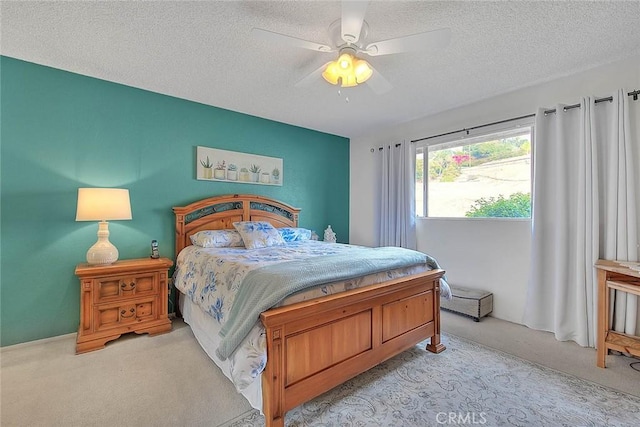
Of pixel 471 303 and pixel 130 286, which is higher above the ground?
pixel 130 286

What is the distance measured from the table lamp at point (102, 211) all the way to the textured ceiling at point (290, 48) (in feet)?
3.84

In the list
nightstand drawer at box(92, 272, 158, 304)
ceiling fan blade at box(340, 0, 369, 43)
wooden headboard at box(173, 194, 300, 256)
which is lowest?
nightstand drawer at box(92, 272, 158, 304)

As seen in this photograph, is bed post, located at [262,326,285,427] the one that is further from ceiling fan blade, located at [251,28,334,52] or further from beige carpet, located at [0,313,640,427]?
ceiling fan blade, located at [251,28,334,52]

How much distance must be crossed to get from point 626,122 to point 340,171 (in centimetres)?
344

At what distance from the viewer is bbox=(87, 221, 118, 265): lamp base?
253cm

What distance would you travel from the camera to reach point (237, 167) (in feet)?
12.3

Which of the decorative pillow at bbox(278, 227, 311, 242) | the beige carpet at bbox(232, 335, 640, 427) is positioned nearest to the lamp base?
the decorative pillow at bbox(278, 227, 311, 242)

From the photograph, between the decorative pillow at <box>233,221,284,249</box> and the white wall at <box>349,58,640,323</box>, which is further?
the decorative pillow at <box>233,221,284,249</box>

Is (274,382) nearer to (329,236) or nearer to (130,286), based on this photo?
(130,286)

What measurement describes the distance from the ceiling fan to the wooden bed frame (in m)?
1.57

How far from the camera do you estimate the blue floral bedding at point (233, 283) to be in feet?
4.85

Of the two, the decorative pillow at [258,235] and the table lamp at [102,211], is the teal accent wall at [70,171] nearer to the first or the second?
the table lamp at [102,211]

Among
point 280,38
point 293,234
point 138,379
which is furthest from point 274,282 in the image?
point 293,234

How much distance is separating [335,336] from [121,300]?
6.79 feet
